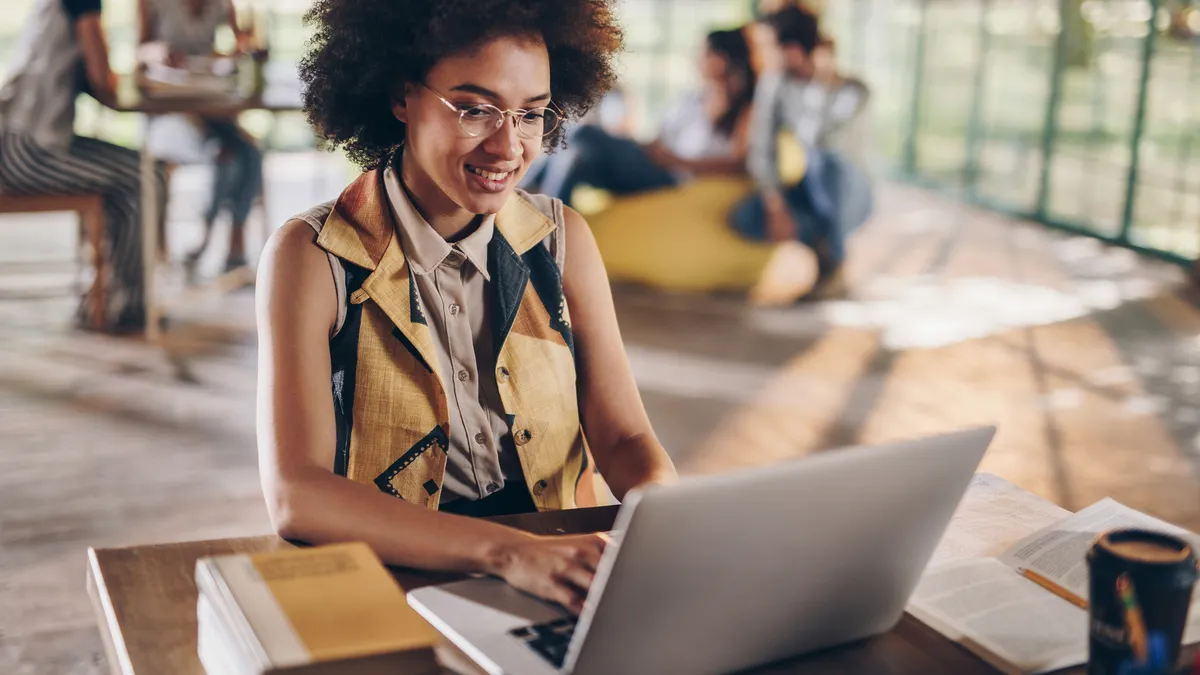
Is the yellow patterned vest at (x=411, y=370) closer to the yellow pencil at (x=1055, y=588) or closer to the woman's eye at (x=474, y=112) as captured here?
the woman's eye at (x=474, y=112)

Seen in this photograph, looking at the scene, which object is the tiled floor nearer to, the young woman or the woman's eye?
the young woman

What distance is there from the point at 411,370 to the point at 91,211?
3.58 m

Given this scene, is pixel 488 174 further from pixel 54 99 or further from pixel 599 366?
pixel 54 99

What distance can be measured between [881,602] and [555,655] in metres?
0.28

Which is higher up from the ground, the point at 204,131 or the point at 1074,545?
the point at 204,131

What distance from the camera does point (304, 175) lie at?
8.54m

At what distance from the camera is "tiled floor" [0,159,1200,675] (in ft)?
10.0

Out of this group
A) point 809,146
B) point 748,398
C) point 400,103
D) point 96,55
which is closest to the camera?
point 400,103

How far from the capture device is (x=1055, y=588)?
1.17m

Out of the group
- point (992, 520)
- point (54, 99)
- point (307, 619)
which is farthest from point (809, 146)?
point (307, 619)

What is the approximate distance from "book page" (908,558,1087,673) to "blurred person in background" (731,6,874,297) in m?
4.37

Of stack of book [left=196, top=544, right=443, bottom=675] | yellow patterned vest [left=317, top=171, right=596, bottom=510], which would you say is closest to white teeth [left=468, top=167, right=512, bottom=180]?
yellow patterned vest [left=317, top=171, right=596, bottom=510]

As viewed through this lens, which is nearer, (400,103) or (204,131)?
(400,103)

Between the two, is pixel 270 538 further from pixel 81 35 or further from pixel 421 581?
pixel 81 35
